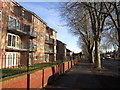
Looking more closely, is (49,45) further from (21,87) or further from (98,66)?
(21,87)

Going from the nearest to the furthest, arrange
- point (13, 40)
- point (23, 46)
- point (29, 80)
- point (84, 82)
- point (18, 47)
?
point (29, 80), point (84, 82), point (13, 40), point (18, 47), point (23, 46)

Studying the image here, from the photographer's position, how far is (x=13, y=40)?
23.2m

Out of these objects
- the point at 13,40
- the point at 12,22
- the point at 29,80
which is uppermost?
the point at 12,22

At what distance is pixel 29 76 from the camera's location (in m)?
6.64

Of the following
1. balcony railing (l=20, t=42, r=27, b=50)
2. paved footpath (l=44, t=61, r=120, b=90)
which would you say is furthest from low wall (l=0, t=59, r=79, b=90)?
balcony railing (l=20, t=42, r=27, b=50)

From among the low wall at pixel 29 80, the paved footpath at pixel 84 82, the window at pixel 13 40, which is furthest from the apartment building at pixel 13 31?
the low wall at pixel 29 80

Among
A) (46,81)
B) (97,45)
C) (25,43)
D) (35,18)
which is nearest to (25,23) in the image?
(25,43)

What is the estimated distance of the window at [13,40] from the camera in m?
22.0

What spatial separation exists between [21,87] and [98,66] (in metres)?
15.8

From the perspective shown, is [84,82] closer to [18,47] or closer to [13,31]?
[13,31]

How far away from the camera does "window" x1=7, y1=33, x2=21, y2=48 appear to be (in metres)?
22.0

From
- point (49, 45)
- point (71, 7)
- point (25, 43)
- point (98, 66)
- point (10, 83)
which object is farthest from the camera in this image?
point (49, 45)

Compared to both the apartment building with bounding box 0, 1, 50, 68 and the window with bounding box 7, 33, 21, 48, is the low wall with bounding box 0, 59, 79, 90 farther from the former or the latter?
the window with bounding box 7, 33, 21, 48

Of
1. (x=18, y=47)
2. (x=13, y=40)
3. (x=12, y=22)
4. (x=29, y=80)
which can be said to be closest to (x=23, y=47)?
(x=18, y=47)
